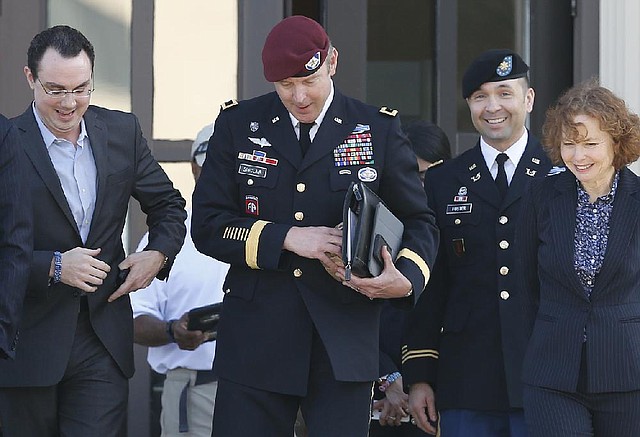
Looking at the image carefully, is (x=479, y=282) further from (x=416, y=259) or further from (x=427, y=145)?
(x=427, y=145)

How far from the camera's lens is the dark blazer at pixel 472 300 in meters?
4.54

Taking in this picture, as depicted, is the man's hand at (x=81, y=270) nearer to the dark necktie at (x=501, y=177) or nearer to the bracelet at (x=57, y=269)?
the bracelet at (x=57, y=269)

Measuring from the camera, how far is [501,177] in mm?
4699

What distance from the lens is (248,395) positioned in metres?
3.98

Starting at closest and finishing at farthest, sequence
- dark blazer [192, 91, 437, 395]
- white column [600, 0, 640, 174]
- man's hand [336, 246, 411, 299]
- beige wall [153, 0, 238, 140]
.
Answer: man's hand [336, 246, 411, 299] → dark blazer [192, 91, 437, 395] → beige wall [153, 0, 238, 140] → white column [600, 0, 640, 174]

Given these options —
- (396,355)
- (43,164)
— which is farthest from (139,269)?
(396,355)

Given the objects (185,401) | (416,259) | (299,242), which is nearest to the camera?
(299,242)

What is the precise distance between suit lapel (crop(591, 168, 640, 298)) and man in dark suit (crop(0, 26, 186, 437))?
4.60 feet

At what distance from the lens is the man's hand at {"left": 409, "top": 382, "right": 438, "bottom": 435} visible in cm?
473

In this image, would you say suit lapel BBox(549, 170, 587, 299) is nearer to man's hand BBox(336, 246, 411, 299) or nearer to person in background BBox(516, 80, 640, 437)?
person in background BBox(516, 80, 640, 437)

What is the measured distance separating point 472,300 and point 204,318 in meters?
0.91

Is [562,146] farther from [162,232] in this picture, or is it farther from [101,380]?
[101,380]

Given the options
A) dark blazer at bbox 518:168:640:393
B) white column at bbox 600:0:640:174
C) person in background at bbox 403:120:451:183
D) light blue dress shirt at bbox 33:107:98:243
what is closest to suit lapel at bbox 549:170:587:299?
dark blazer at bbox 518:168:640:393

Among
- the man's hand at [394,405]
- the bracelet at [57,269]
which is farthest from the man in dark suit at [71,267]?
the man's hand at [394,405]
